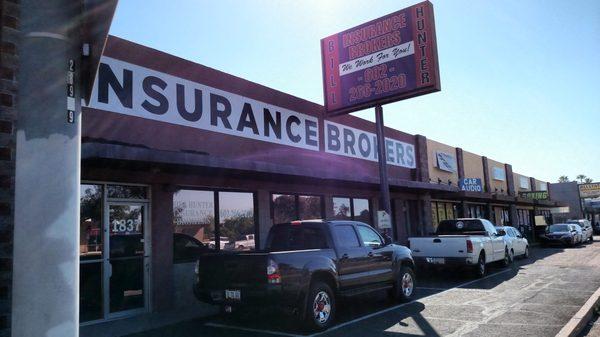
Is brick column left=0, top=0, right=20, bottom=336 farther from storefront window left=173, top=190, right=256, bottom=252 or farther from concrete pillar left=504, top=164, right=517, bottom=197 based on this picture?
concrete pillar left=504, top=164, right=517, bottom=197

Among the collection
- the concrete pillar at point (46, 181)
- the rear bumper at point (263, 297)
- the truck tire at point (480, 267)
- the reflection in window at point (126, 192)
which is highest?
the reflection in window at point (126, 192)

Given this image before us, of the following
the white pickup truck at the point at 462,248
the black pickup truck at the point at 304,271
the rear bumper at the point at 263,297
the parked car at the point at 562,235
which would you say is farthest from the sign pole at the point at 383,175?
the parked car at the point at 562,235

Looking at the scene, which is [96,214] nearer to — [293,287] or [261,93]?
[293,287]

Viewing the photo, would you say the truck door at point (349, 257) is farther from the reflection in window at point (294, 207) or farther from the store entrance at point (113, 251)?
the reflection in window at point (294, 207)

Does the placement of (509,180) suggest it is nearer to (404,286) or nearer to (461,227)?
(461,227)

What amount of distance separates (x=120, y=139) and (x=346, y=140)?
9.64 meters

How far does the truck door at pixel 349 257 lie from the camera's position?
349 inches

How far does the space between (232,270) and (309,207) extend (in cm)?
787

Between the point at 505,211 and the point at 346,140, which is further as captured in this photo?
the point at 505,211

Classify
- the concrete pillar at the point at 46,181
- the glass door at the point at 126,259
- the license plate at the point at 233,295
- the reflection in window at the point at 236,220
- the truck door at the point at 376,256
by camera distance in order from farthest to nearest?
the reflection in window at the point at 236,220 < the truck door at the point at 376,256 < the glass door at the point at 126,259 < the license plate at the point at 233,295 < the concrete pillar at the point at 46,181

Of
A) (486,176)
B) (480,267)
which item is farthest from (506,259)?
(486,176)

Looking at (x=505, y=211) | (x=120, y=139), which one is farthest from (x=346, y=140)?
(x=505, y=211)

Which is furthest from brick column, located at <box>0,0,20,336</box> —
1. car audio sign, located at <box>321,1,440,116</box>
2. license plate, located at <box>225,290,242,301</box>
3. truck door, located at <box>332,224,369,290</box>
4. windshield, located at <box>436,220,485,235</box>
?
windshield, located at <box>436,220,485,235</box>

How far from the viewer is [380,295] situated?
12.0m
